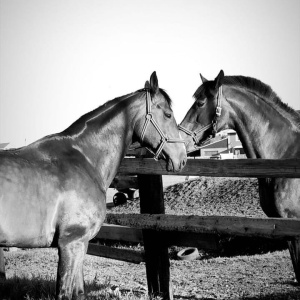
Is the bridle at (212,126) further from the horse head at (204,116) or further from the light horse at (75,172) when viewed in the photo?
the light horse at (75,172)

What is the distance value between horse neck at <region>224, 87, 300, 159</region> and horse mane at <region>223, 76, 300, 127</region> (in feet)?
0.17

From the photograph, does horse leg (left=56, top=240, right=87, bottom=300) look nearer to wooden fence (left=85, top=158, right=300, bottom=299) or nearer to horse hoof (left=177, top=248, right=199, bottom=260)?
wooden fence (left=85, top=158, right=300, bottom=299)

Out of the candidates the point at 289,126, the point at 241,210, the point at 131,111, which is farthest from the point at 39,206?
the point at 241,210

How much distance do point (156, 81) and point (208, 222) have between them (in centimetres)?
170

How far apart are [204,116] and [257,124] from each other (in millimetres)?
767

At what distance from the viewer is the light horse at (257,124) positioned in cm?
450

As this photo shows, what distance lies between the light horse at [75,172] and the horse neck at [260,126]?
1.36 meters

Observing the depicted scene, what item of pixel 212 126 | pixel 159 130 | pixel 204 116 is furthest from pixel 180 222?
pixel 204 116

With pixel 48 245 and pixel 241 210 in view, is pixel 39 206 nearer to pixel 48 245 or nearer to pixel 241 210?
pixel 48 245

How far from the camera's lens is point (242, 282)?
5797mm

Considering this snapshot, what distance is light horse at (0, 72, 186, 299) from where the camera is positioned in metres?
3.34

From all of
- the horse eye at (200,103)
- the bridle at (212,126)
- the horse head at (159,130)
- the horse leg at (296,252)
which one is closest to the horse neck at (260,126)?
the bridle at (212,126)

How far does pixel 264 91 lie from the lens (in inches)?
204

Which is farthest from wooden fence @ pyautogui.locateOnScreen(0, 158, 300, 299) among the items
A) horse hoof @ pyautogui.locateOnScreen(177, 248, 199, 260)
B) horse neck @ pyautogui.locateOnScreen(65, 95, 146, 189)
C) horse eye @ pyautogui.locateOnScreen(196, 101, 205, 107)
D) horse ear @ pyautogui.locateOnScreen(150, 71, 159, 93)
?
horse hoof @ pyautogui.locateOnScreen(177, 248, 199, 260)
